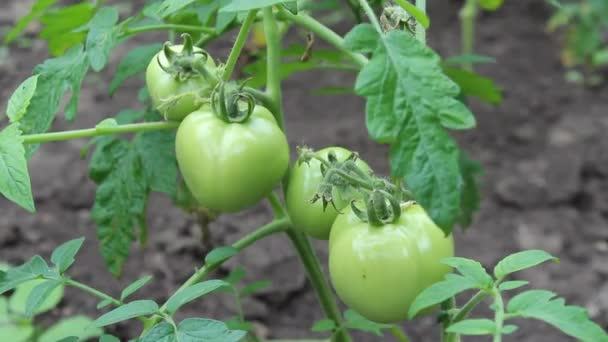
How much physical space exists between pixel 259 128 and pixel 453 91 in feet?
0.80

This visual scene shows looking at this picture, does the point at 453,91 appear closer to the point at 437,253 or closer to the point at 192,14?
the point at 437,253

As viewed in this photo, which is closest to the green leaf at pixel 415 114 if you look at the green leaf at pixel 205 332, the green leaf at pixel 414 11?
the green leaf at pixel 414 11

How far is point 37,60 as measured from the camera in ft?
10.2

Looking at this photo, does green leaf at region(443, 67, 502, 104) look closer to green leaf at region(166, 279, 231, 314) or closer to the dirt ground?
the dirt ground

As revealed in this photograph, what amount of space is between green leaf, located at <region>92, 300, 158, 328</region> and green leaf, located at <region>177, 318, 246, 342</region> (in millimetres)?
45

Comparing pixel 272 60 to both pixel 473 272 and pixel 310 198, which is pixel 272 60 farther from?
pixel 473 272

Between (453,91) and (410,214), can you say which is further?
(410,214)

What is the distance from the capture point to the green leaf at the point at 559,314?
76 cm

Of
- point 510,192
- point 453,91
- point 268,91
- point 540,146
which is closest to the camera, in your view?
point 453,91

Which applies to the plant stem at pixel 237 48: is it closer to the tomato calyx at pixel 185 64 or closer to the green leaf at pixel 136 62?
the tomato calyx at pixel 185 64

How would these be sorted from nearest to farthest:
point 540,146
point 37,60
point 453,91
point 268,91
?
point 453,91, point 268,91, point 540,146, point 37,60

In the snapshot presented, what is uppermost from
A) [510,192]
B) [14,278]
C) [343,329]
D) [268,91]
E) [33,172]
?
[268,91]

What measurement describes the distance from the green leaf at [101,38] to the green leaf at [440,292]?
0.54 metres

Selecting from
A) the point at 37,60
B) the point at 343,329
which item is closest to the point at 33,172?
the point at 37,60
